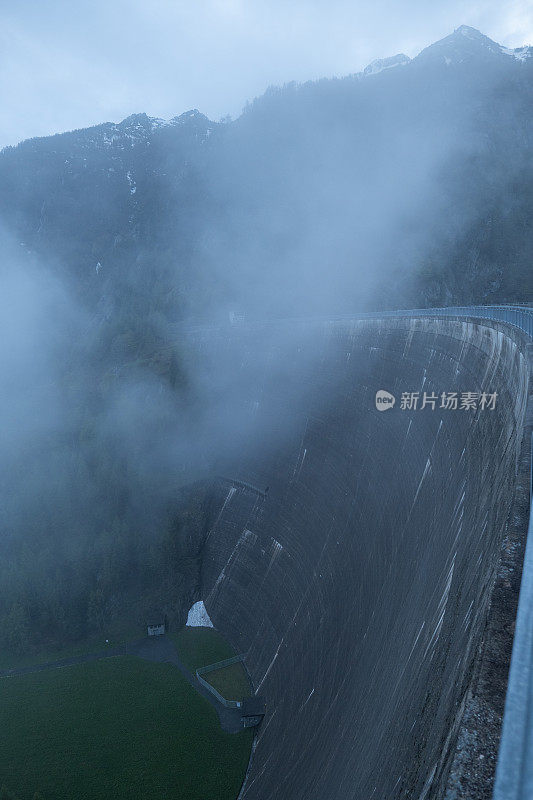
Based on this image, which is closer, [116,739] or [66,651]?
[116,739]

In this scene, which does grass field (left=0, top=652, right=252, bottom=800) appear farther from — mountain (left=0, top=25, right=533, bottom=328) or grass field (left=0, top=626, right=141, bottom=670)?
mountain (left=0, top=25, right=533, bottom=328)

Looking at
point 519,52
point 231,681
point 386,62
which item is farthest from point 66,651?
point 386,62

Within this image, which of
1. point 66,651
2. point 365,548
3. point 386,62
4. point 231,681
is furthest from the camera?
point 386,62

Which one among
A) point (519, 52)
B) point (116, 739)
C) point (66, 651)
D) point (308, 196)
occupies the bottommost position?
point (66, 651)

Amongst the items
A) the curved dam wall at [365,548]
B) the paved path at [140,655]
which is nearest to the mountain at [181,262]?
the paved path at [140,655]

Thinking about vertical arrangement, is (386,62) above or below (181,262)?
above

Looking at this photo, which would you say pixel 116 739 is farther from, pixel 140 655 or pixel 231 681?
pixel 140 655

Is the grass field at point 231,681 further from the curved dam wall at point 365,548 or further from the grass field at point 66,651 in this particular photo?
the grass field at point 66,651
